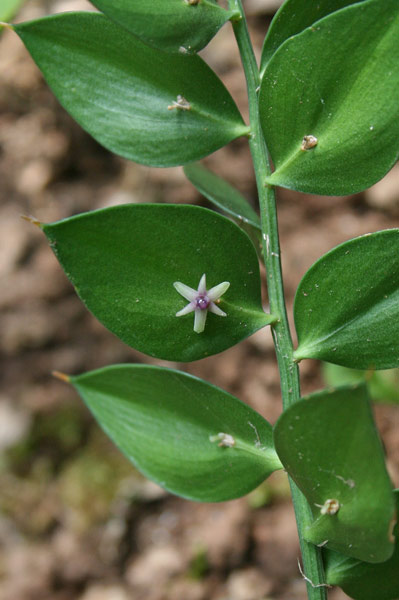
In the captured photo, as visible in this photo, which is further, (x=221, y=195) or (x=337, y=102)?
(x=221, y=195)

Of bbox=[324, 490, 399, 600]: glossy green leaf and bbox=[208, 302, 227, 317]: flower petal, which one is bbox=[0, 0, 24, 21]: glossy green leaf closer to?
bbox=[208, 302, 227, 317]: flower petal

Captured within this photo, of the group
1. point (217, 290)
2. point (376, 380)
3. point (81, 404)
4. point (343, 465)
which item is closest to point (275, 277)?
point (217, 290)

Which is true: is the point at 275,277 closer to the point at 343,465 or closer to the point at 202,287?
the point at 202,287

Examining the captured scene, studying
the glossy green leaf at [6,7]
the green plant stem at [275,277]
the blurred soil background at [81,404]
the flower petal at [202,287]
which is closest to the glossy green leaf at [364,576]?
the green plant stem at [275,277]

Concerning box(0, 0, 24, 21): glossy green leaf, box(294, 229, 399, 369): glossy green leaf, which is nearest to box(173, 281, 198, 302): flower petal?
box(294, 229, 399, 369): glossy green leaf

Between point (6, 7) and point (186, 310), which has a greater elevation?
point (6, 7)
